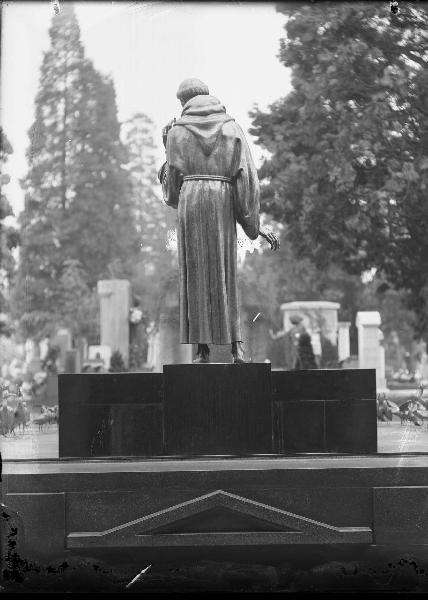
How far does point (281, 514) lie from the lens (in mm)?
5395

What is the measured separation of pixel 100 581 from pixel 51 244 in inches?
663

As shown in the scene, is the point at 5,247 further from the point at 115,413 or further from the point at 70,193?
the point at 115,413

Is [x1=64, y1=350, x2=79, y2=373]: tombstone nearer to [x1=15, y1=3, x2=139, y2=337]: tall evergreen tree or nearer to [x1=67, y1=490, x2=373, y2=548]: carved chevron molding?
[x1=15, y1=3, x2=139, y2=337]: tall evergreen tree

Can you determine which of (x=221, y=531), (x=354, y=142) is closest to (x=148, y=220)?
(x=354, y=142)

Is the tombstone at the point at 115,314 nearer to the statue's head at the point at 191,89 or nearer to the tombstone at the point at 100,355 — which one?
the tombstone at the point at 100,355

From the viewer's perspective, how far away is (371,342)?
18.4m

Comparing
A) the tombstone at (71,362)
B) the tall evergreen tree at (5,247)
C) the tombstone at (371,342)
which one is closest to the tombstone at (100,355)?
the tombstone at (71,362)

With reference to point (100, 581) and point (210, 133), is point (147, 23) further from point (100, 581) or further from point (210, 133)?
point (100, 581)

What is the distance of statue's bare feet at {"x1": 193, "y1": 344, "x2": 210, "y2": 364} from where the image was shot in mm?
6008

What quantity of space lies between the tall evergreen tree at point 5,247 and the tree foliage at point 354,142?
4780 millimetres

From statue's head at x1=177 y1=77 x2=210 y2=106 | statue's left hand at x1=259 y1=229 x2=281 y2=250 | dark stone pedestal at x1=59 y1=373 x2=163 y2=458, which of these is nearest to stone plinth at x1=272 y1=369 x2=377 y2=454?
dark stone pedestal at x1=59 y1=373 x2=163 y2=458

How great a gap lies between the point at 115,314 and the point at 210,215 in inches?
559

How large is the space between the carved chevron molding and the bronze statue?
1.05m

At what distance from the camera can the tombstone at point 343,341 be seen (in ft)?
57.9
